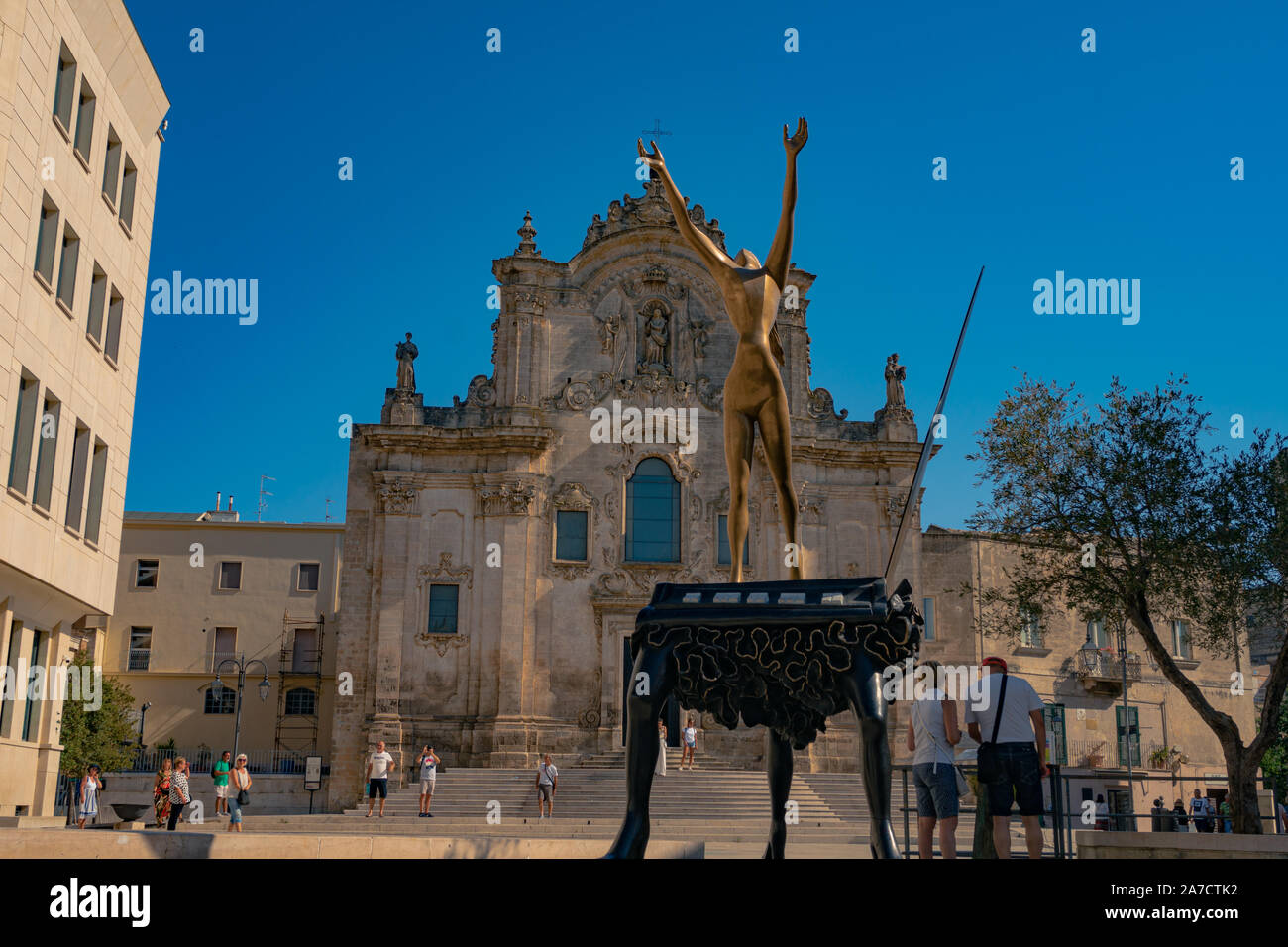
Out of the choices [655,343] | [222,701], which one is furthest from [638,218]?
[222,701]

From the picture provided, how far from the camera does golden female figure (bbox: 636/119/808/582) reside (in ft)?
33.2

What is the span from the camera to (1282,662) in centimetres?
2012

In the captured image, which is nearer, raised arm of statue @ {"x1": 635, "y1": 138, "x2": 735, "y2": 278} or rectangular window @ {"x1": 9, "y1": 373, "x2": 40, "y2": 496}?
raised arm of statue @ {"x1": 635, "y1": 138, "x2": 735, "y2": 278}

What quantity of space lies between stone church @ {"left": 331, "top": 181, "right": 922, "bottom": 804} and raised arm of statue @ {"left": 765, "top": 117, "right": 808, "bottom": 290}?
2413cm

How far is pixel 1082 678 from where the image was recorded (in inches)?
1560

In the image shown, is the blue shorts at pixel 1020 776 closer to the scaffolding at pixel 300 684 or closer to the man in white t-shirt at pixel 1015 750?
the man in white t-shirt at pixel 1015 750

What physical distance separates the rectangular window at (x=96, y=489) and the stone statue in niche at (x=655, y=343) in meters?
16.1

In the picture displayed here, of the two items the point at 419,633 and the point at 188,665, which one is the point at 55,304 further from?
the point at 188,665

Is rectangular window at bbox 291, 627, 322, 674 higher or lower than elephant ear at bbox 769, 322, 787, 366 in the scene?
lower

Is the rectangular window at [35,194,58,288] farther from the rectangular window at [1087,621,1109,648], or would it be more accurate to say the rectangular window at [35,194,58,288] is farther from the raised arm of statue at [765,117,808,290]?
the rectangular window at [1087,621,1109,648]

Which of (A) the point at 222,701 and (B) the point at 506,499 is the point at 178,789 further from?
(A) the point at 222,701

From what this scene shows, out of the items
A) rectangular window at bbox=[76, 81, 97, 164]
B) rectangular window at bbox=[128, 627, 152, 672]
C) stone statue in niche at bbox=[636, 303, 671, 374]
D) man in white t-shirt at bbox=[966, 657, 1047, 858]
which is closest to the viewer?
man in white t-shirt at bbox=[966, 657, 1047, 858]

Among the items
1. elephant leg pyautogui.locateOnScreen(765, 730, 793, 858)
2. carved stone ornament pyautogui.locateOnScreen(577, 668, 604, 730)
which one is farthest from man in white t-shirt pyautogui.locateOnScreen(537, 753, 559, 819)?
elephant leg pyautogui.locateOnScreen(765, 730, 793, 858)

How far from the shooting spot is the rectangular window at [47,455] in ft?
69.9
